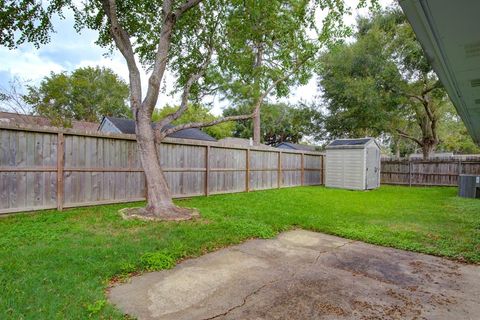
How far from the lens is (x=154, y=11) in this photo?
709 cm

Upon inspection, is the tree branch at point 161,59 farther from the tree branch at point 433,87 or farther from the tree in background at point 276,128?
the tree in background at point 276,128

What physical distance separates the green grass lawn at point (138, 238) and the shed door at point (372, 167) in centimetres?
451

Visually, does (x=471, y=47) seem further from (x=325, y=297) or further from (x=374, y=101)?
(x=374, y=101)

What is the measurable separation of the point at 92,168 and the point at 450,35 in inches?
247

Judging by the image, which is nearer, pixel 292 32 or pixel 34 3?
pixel 34 3

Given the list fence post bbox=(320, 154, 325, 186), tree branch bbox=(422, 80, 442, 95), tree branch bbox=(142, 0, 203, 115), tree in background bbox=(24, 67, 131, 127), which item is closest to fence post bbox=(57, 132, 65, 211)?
tree branch bbox=(142, 0, 203, 115)

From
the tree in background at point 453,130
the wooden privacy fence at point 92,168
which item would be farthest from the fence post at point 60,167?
the tree in background at point 453,130

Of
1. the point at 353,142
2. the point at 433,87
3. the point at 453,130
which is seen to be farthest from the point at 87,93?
the point at 453,130

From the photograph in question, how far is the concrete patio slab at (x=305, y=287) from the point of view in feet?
7.59

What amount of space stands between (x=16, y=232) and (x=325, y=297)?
13.8 feet

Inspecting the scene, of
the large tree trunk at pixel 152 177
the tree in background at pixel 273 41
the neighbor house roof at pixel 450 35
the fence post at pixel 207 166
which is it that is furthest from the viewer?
the fence post at pixel 207 166

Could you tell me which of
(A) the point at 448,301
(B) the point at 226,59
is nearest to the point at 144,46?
(B) the point at 226,59

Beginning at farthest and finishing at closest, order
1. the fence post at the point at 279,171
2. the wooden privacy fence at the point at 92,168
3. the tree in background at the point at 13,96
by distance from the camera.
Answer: the tree in background at the point at 13,96
the fence post at the point at 279,171
the wooden privacy fence at the point at 92,168

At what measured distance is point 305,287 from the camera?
9.05ft
